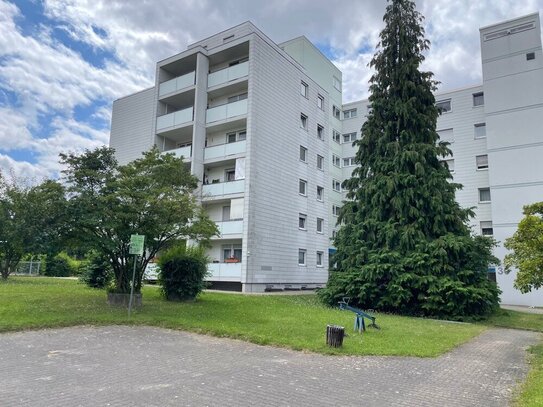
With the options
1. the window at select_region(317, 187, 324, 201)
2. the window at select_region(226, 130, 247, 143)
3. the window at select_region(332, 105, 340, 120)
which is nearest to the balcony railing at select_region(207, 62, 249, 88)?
the window at select_region(226, 130, 247, 143)

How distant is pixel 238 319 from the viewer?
13.4 m

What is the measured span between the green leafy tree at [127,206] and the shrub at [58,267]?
28.7 metres

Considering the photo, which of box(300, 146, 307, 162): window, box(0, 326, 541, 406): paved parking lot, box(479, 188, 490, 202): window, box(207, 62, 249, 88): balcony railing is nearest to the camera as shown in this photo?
box(0, 326, 541, 406): paved parking lot

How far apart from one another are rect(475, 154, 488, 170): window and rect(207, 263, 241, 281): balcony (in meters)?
22.2

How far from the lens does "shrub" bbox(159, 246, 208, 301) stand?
57.8 ft

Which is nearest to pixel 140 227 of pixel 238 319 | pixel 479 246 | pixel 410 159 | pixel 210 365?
pixel 238 319

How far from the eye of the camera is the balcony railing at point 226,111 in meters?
27.7

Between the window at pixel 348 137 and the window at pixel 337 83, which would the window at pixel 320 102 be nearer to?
the window at pixel 337 83

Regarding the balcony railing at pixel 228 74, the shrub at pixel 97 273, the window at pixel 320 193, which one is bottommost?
the shrub at pixel 97 273

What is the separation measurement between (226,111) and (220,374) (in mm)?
23193

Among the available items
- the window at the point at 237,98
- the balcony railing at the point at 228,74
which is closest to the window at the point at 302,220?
the window at the point at 237,98

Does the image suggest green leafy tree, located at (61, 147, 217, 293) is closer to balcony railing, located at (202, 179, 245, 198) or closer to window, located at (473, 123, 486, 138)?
balcony railing, located at (202, 179, 245, 198)

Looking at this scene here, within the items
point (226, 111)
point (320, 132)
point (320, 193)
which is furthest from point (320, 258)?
point (226, 111)

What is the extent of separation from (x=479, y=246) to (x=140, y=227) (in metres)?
13.7
